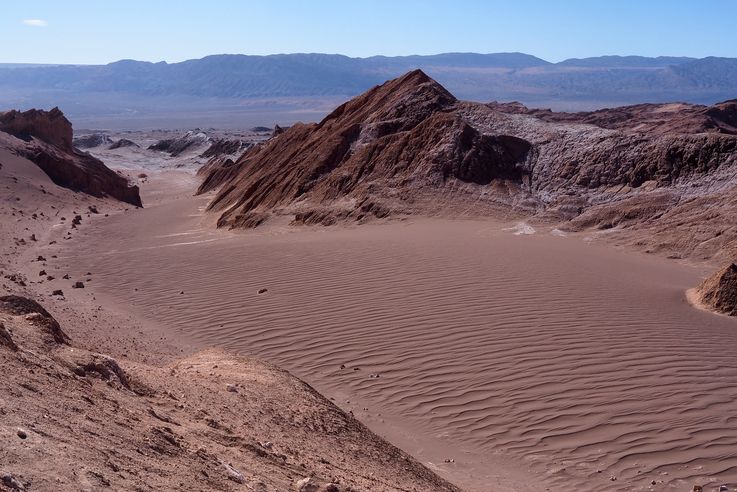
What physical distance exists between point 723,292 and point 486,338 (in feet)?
10.9

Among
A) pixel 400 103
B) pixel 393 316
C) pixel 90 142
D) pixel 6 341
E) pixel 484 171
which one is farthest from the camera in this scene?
pixel 90 142

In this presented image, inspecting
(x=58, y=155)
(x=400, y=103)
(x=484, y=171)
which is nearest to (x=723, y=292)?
(x=484, y=171)

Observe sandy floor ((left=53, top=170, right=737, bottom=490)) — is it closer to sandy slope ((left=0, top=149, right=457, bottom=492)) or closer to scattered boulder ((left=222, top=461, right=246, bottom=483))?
sandy slope ((left=0, top=149, right=457, bottom=492))

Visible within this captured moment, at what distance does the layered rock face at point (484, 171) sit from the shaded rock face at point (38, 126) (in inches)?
449

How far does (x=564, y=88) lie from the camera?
643 feet

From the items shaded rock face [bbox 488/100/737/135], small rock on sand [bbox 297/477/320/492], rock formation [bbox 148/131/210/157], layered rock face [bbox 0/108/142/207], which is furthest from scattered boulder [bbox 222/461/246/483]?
rock formation [bbox 148/131/210/157]

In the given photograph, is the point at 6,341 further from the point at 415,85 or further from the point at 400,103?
the point at 415,85

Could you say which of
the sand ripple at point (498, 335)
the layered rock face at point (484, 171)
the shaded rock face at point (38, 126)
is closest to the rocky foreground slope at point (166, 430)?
the sand ripple at point (498, 335)

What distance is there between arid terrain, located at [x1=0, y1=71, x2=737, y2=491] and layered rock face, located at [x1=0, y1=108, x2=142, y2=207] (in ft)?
11.8

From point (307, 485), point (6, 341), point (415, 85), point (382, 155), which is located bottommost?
point (307, 485)

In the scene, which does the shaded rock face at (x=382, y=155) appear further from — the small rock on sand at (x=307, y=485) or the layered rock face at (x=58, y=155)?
the small rock on sand at (x=307, y=485)

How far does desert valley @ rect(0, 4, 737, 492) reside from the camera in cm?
544

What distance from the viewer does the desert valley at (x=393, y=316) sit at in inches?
214

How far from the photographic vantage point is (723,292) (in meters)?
10.7
